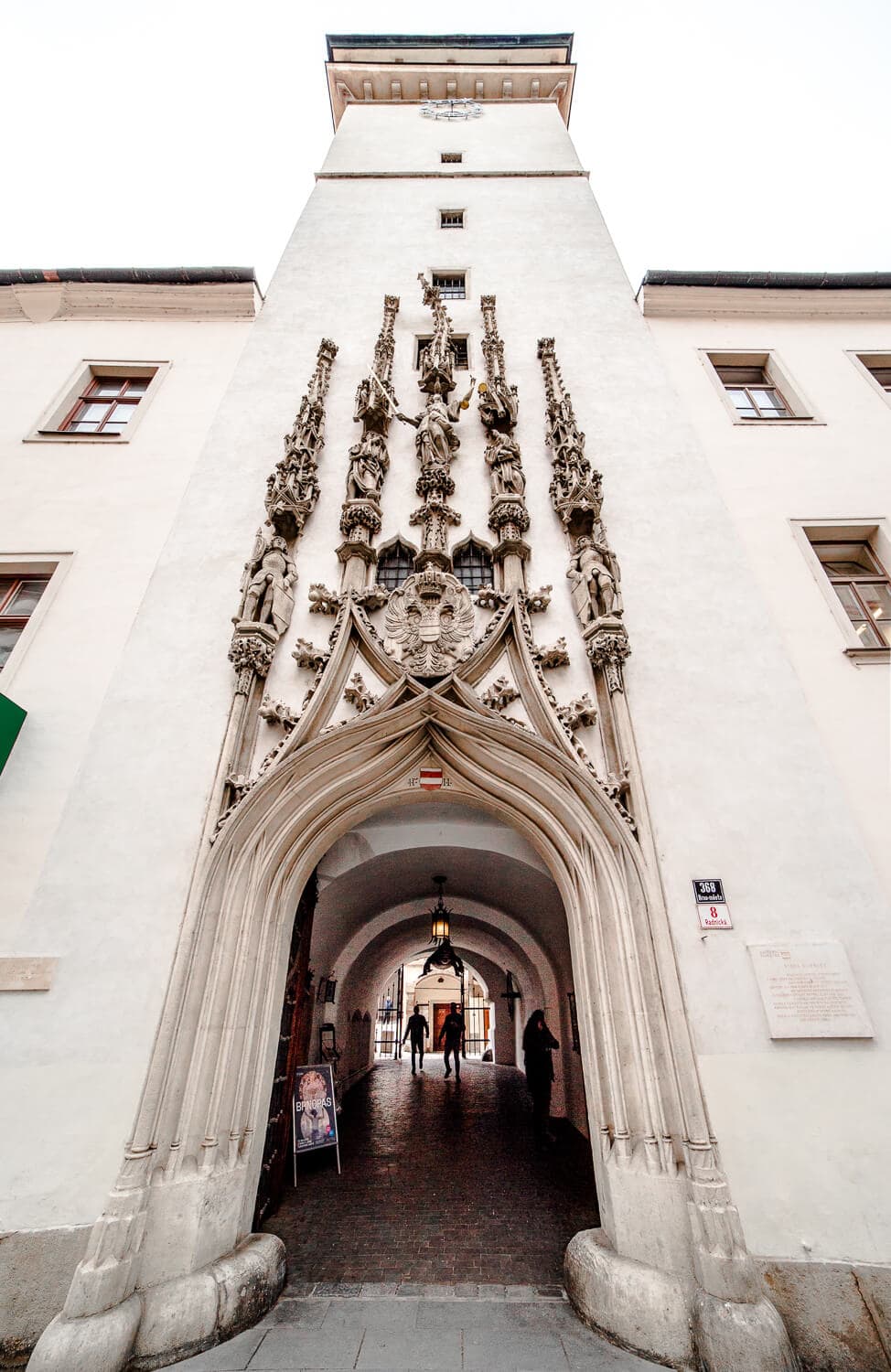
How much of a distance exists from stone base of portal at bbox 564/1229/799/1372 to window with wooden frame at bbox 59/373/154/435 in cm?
995

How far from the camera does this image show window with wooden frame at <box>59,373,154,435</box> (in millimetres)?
8047

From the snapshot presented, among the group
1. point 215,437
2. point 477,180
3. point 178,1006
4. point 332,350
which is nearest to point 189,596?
point 215,437

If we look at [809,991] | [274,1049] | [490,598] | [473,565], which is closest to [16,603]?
[473,565]

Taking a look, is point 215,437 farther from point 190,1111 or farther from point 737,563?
point 190,1111

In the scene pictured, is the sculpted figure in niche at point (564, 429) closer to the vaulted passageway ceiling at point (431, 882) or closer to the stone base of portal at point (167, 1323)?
the vaulted passageway ceiling at point (431, 882)

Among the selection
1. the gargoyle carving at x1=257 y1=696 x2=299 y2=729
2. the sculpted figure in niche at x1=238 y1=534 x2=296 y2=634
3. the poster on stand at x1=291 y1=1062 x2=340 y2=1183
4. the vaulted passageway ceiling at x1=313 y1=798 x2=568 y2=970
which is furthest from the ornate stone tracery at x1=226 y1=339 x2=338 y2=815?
the poster on stand at x1=291 y1=1062 x2=340 y2=1183

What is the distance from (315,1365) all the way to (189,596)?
5892 mm

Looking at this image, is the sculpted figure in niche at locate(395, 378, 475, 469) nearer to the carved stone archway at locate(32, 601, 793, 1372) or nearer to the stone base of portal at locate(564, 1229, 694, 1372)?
the carved stone archway at locate(32, 601, 793, 1372)

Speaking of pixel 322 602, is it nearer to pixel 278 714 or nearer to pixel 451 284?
pixel 278 714

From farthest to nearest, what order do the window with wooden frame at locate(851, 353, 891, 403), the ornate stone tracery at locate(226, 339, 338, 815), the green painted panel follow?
the window with wooden frame at locate(851, 353, 891, 403) < the ornate stone tracery at locate(226, 339, 338, 815) < the green painted panel

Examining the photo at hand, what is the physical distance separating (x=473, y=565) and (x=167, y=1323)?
648 centimetres

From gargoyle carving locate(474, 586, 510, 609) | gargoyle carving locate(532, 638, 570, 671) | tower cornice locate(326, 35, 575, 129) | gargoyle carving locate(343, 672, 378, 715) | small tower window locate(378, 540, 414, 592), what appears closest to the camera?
gargoyle carving locate(343, 672, 378, 715)

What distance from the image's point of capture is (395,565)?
6887 millimetres

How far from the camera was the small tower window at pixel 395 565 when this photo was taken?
266 inches
